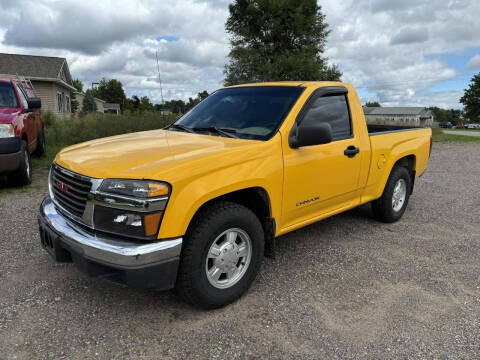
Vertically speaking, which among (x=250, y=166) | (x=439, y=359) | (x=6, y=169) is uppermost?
(x=250, y=166)

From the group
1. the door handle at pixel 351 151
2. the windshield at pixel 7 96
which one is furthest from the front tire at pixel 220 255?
the windshield at pixel 7 96

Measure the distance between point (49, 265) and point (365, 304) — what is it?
2934 millimetres

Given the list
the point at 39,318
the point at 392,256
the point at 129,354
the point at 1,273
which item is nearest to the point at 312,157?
the point at 392,256

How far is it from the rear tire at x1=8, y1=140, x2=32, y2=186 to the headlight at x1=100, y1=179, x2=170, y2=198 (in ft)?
15.3

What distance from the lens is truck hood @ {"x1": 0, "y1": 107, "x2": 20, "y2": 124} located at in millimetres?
5900

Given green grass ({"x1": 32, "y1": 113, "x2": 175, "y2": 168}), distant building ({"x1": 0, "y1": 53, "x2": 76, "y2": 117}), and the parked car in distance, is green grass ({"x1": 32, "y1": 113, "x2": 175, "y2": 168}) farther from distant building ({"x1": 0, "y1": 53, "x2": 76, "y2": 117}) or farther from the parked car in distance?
distant building ({"x1": 0, "y1": 53, "x2": 76, "y2": 117})

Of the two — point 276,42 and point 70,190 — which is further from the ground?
point 276,42

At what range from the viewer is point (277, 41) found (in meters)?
32.8

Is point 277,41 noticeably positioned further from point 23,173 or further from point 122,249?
point 122,249

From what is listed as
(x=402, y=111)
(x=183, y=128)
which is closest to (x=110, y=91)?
(x=402, y=111)

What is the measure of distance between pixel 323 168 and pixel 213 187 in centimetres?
134

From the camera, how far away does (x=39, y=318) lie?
9.19 ft

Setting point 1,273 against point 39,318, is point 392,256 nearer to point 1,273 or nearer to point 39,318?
point 39,318

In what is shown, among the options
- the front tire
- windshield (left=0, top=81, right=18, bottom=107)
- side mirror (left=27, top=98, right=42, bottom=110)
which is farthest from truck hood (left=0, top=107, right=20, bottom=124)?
the front tire
